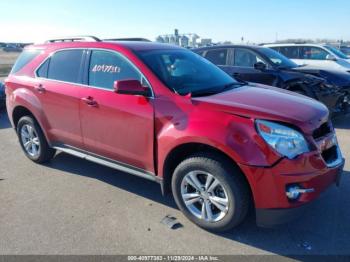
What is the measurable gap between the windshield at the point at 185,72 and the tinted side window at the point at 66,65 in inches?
37.8

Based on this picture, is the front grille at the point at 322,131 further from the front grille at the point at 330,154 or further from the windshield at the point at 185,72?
the windshield at the point at 185,72

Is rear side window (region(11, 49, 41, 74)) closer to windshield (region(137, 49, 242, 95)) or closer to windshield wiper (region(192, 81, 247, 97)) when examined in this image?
windshield (region(137, 49, 242, 95))

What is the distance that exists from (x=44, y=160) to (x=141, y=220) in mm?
2326

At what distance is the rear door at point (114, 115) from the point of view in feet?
11.6

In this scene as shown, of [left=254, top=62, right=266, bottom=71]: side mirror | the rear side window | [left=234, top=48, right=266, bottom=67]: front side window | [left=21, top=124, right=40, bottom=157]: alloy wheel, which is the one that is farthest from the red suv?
[left=234, top=48, right=266, bottom=67]: front side window

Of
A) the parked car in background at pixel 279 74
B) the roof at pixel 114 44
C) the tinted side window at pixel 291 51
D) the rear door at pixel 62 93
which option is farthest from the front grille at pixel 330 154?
the tinted side window at pixel 291 51

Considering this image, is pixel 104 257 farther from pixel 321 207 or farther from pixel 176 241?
pixel 321 207

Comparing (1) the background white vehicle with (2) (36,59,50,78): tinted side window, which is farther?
(1) the background white vehicle

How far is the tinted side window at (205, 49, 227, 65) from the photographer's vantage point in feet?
27.2

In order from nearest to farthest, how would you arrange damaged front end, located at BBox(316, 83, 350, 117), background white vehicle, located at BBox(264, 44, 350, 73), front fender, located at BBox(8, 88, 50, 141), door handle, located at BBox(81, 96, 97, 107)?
door handle, located at BBox(81, 96, 97, 107) → front fender, located at BBox(8, 88, 50, 141) → damaged front end, located at BBox(316, 83, 350, 117) → background white vehicle, located at BBox(264, 44, 350, 73)

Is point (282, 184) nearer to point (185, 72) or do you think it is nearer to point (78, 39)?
point (185, 72)

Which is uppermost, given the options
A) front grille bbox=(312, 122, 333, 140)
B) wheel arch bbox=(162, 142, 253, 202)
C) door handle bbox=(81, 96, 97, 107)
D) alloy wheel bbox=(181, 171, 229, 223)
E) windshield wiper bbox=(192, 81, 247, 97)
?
windshield wiper bbox=(192, 81, 247, 97)

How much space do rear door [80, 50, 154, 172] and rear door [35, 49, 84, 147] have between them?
0.54ft

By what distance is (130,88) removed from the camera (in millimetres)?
3408
